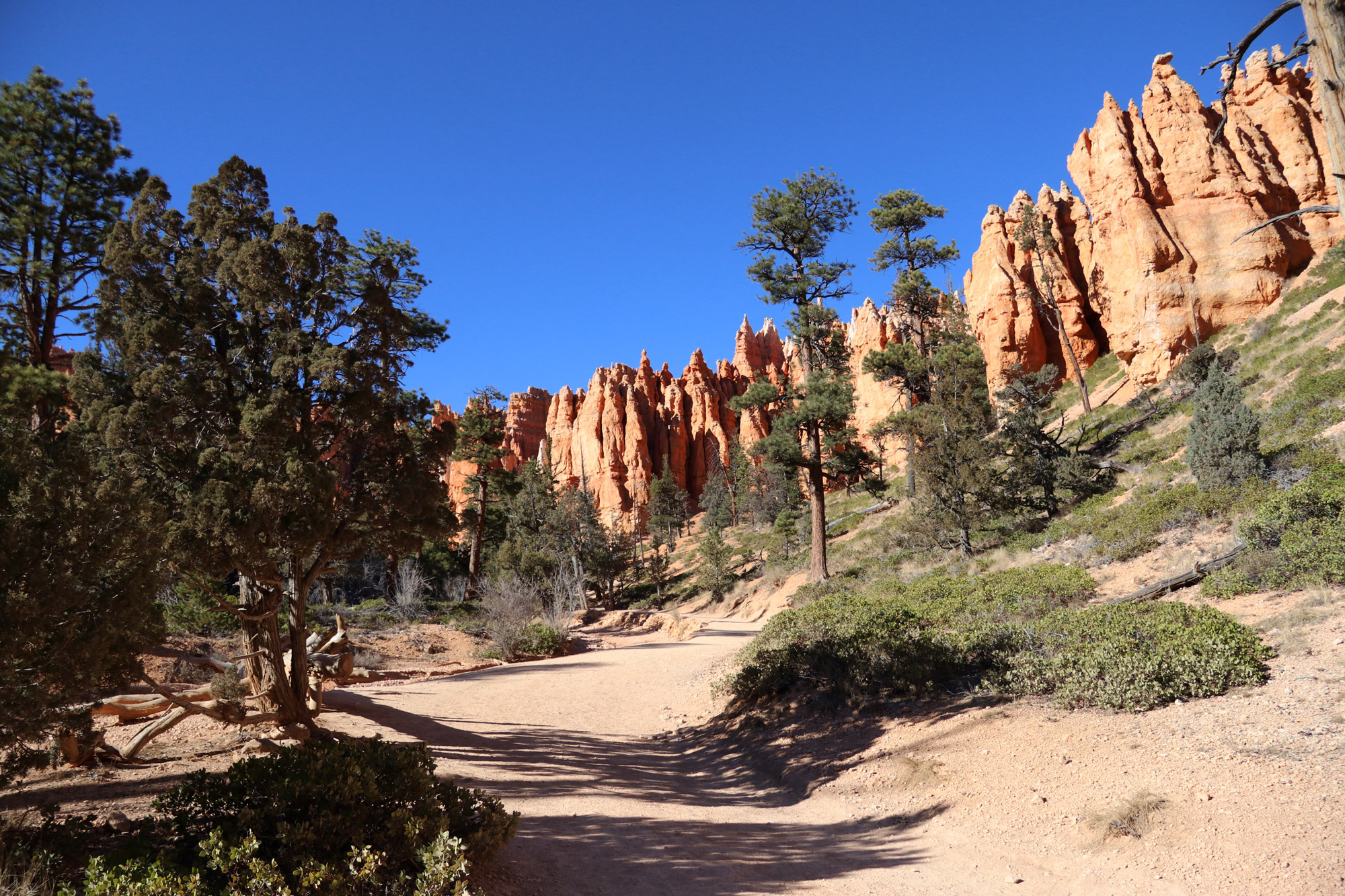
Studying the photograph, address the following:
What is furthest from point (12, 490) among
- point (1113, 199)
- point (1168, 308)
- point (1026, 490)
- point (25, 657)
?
point (1113, 199)

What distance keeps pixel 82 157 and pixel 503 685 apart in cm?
1185

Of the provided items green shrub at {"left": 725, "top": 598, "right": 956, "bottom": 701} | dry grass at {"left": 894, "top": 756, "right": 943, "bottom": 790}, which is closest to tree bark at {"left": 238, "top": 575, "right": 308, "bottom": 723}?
green shrub at {"left": 725, "top": 598, "right": 956, "bottom": 701}

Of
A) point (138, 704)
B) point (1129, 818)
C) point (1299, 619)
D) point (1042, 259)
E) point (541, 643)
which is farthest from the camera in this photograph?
point (1042, 259)

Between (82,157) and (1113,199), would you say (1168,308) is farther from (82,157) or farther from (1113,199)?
(82,157)

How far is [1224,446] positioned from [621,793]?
13.8 m

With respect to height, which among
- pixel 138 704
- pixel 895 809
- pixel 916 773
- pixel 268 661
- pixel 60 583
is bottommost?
pixel 895 809

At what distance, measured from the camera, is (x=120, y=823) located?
4.62 m

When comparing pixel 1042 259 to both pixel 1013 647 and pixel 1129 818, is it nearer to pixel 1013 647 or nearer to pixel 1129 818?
pixel 1013 647

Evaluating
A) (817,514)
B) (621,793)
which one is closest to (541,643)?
(817,514)

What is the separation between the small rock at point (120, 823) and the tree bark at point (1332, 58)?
9.57 m

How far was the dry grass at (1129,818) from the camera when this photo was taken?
4.85m

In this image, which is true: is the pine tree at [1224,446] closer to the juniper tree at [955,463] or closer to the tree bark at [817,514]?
the juniper tree at [955,463]

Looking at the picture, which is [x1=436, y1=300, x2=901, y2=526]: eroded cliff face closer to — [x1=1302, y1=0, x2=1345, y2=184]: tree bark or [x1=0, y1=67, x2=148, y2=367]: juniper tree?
[x1=0, y1=67, x2=148, y2=367]: juniper tree

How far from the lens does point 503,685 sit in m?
13.9
